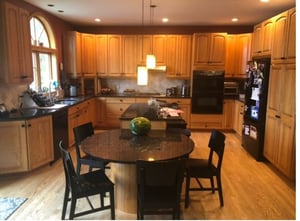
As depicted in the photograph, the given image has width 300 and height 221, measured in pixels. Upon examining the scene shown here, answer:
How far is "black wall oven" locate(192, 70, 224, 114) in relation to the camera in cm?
589

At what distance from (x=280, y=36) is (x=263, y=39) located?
23.0 inches

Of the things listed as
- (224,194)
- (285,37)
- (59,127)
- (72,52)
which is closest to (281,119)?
(285,37)

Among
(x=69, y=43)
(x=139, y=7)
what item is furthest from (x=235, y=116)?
(x=69, y=43)

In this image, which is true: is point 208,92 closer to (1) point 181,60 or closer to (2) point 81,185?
(1) point 181,60

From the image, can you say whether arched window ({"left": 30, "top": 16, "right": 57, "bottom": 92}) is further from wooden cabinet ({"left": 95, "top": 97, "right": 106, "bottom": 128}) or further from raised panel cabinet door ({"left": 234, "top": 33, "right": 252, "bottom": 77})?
raised panel cabinet door ({"left": 234, "top": 33, "right": 252, "bottom": 77})

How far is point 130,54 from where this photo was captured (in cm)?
625

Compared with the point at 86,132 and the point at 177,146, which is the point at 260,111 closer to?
the point at 177,146

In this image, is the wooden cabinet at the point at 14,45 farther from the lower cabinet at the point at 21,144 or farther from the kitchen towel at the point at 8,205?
the kitchen towel at the point at 8,205

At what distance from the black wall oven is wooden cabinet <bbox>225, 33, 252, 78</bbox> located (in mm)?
397

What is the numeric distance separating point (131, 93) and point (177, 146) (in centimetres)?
431

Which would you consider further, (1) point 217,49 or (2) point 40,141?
(1) point 217,49

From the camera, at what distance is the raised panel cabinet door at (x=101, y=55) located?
626 centimetres

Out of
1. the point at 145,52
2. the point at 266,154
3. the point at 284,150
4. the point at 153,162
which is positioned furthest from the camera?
the point at 145,52

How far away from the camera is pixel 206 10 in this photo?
454cm
